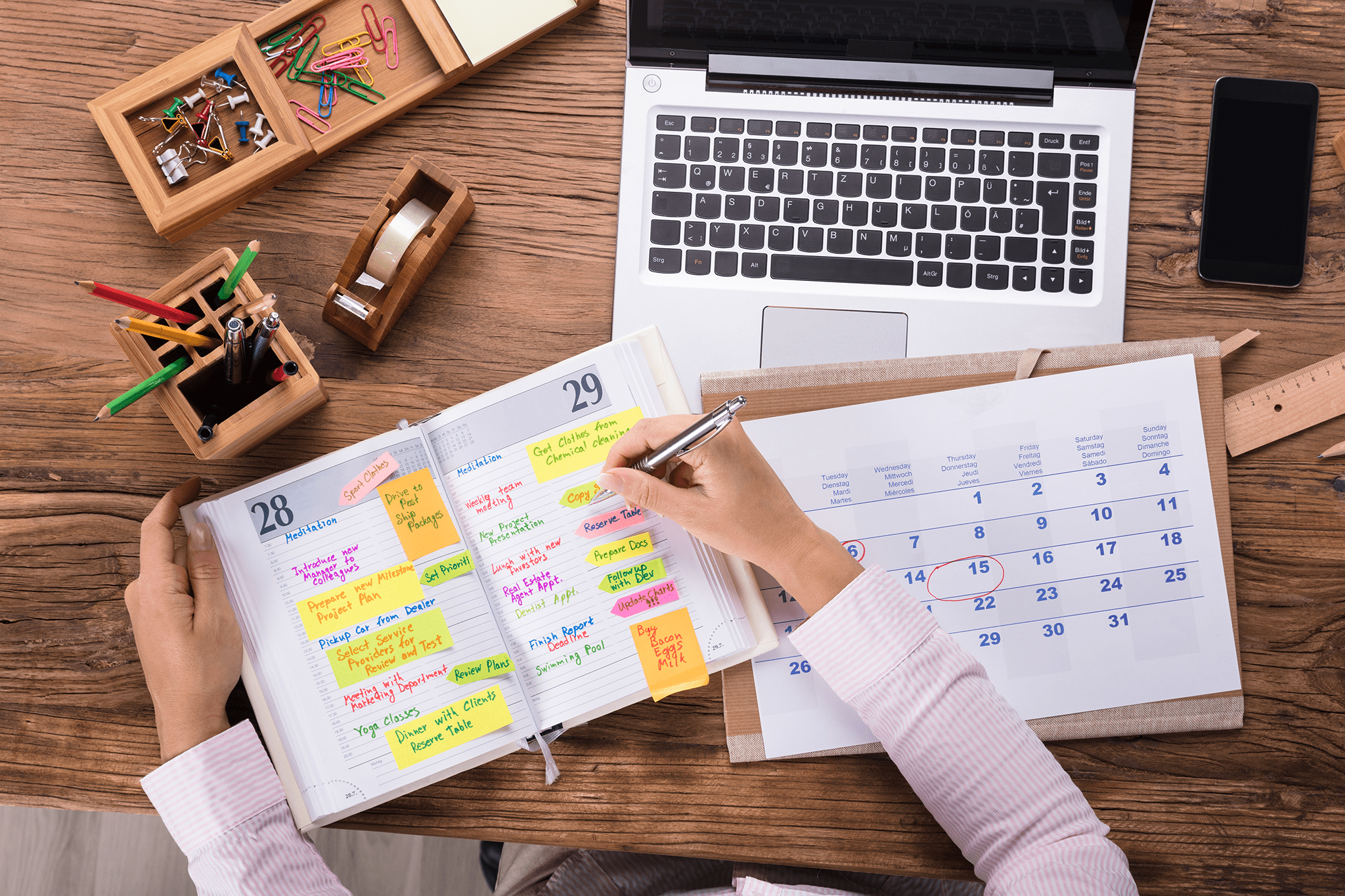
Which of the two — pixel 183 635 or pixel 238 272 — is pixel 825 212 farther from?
pixel 183 635

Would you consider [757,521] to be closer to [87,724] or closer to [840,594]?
[840,594]

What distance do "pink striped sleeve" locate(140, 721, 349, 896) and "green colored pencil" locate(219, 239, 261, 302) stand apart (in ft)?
1.37

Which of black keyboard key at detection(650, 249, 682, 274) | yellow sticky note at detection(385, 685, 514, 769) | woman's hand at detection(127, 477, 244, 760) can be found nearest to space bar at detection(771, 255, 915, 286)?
black keyboard key at detection(650, 249, 682, 274)

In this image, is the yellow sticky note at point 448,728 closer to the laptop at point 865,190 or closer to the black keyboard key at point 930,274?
the laptop at point 865,190

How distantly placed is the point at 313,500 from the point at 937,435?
66 cm

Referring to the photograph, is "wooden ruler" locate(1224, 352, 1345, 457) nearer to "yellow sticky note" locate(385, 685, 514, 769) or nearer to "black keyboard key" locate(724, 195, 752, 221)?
Result: "black keyboard key" locate(724, 195, 752, 221)

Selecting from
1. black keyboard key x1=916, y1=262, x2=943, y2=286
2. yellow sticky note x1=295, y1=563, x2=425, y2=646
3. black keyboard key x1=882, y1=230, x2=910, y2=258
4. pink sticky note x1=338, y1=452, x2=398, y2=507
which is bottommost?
yellow sticky note x1=295, y1=563, x2=425, y2=646

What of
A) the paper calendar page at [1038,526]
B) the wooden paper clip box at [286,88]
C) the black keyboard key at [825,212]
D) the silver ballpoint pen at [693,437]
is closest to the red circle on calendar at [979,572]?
the paper calendar page at [1038,526]

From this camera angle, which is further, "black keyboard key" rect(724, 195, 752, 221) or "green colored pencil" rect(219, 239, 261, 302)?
"black keyboard key" rect(724, 195, 752, 221)

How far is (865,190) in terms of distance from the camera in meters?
0.91

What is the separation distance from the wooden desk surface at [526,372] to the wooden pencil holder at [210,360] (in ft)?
0.35

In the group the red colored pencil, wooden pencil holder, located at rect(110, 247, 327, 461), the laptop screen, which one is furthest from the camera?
the laptop screen

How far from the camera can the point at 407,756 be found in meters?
0.79

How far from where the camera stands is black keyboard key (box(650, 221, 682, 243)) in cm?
90
